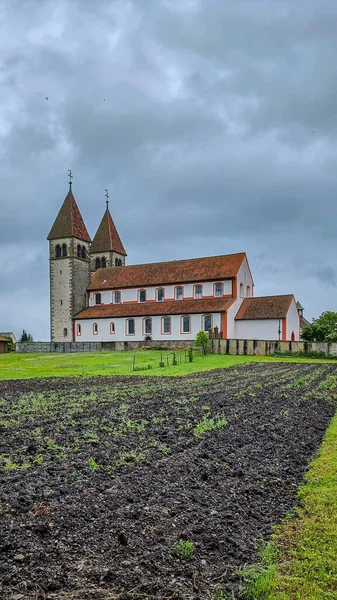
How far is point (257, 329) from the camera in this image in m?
54.6

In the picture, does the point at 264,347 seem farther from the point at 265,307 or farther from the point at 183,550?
the point at 183,550

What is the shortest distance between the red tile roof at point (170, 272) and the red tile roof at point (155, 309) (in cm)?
289

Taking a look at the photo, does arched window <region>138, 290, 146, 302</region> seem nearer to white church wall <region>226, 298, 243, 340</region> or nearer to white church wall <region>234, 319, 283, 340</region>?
white church wall <region>226, 298, 243, 340</region>

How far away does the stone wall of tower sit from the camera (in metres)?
67.1

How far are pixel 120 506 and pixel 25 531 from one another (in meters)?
1.25

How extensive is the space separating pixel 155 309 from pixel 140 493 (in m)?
54.5

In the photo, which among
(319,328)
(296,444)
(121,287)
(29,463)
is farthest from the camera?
(121,287)

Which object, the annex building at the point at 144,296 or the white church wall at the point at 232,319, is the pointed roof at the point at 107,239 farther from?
the white church wall at the point at 232,319

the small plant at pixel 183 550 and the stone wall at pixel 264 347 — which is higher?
the small plant at pixel 183 550

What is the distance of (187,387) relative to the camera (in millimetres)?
19781

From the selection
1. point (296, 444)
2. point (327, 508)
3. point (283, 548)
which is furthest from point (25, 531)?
point (296, 444)

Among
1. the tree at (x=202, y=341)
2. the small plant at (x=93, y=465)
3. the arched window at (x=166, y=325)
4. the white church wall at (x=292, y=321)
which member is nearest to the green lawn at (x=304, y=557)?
the small plant at (x=93, y=465)

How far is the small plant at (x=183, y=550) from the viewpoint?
4.88 m

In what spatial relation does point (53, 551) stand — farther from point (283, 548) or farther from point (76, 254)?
point (76, 254)
